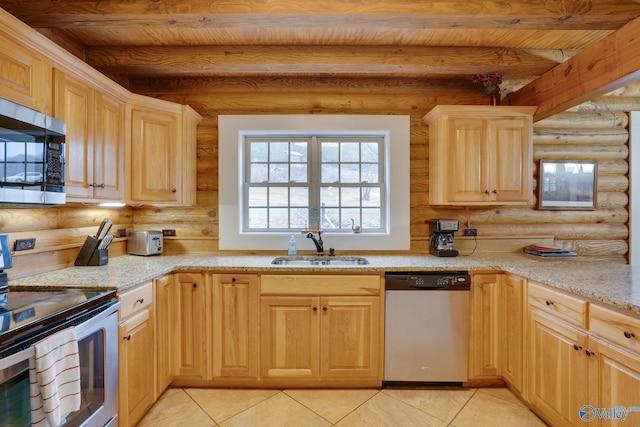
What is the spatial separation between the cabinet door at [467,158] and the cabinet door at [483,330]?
725 millimetres

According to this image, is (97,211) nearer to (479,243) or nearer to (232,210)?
(232,210)

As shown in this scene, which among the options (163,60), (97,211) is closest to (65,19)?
(163,60)

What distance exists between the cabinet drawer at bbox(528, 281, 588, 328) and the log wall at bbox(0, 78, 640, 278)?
923 mm

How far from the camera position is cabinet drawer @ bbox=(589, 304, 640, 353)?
1212mm

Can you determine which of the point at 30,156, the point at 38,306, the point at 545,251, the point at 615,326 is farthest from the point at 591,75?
the point at 38,306

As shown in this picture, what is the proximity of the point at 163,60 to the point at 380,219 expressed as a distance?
2313mm

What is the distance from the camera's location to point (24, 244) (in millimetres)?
1666

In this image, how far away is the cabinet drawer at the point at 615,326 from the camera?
121 centimetres

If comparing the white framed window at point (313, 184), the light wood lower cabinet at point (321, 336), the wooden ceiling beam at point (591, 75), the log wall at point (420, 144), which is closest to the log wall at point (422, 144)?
the log wall at point (420, 144)

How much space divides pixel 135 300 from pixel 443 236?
2.35m

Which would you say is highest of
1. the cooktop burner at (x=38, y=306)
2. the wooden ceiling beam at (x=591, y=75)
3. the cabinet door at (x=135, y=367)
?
the wooden ceiling beam at (x=591, y=75)

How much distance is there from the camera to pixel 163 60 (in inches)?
88.6

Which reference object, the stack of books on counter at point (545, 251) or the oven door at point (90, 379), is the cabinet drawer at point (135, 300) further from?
the stack of books on counter at point (545, 251)

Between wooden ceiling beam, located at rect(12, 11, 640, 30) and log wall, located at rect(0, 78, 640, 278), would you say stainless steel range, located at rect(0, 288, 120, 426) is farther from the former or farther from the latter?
wooden ceiling beam, located at rect(12, 11, 640, 30)
